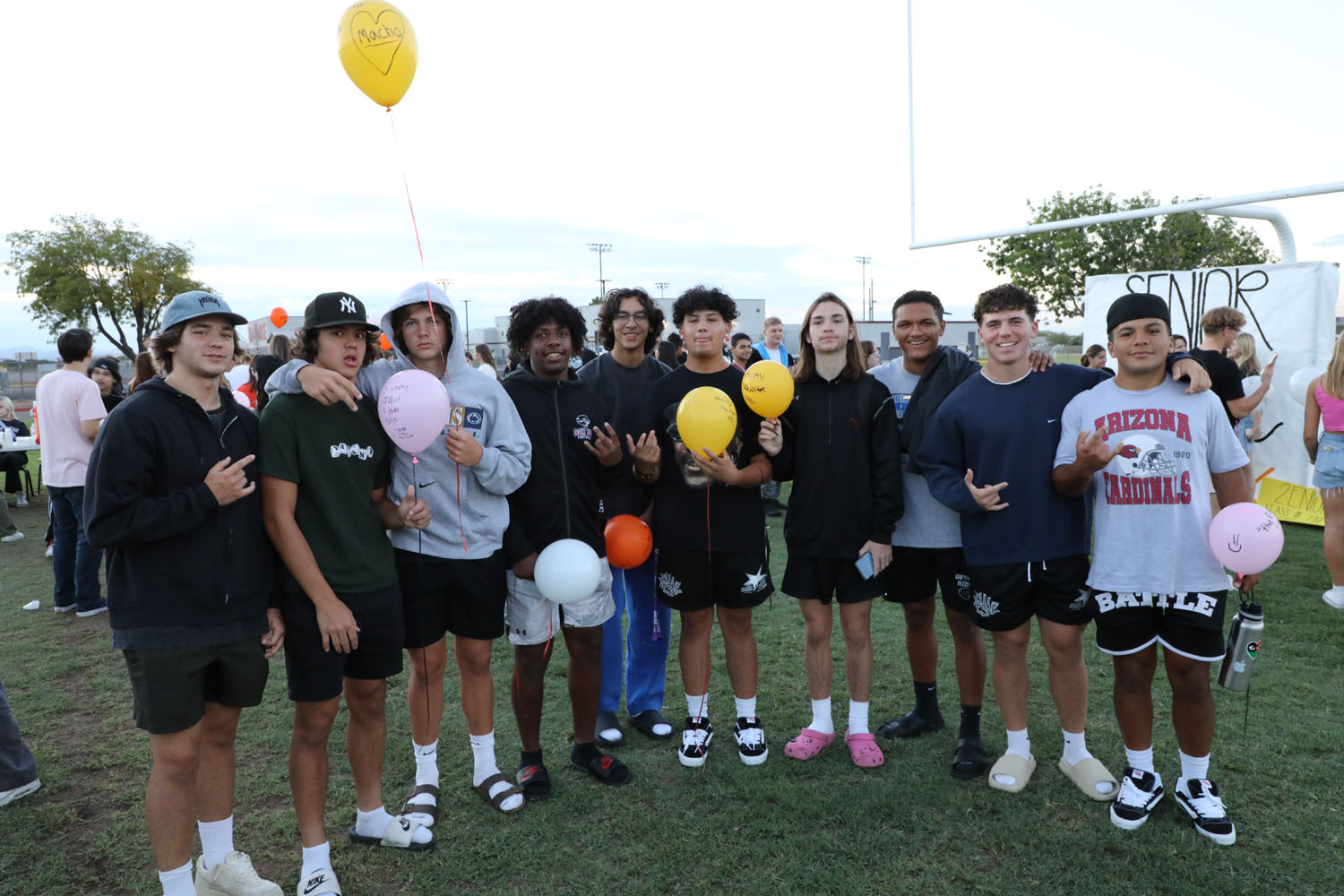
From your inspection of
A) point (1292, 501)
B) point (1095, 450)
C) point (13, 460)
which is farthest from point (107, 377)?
point (1292, 501)

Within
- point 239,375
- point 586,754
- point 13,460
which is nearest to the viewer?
point 586,754

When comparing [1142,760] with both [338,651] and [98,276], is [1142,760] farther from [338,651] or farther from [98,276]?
[98,276]

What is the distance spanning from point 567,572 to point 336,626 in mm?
871

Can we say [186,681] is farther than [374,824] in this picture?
No

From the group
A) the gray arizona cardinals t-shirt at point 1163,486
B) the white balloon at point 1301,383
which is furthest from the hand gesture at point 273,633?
the white balloon at point 1301,383

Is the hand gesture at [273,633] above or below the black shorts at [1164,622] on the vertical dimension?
above

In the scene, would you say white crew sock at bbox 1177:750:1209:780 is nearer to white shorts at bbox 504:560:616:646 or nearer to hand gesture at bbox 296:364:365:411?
white shorts at bbox 504:560:616:646

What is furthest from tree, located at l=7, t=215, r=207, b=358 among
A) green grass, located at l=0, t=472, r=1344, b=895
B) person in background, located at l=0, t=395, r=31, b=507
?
green grass, located at l=0, t=472, r=1344, b=895

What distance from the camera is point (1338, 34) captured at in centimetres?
647

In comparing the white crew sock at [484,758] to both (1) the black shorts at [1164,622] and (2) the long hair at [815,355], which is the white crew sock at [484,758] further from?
(1) the black shorts at [1164,622]

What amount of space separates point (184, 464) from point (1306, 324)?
10.0 meters

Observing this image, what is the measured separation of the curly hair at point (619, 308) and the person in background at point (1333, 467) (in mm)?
4948

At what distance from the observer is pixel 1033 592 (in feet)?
10.6

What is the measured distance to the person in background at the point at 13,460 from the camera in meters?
11.4
